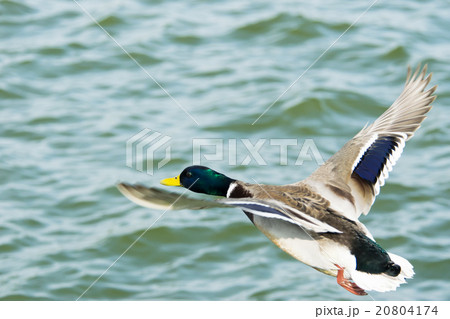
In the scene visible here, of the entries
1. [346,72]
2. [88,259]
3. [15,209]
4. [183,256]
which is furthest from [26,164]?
[346,72]

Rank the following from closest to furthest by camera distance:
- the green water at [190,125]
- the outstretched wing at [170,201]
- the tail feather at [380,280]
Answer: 1. the outstretched wing at [170,201]
2. the tail feather at [380,280]
3. the green water at [190,125]

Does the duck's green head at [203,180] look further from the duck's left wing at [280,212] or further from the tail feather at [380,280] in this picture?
the tail feather at [380,280]

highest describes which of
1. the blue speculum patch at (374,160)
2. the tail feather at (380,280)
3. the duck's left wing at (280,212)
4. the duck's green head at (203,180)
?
the blue speculum patch at (374,160)

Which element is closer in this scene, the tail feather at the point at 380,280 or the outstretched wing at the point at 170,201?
the outstretched wing at the point at 170,201

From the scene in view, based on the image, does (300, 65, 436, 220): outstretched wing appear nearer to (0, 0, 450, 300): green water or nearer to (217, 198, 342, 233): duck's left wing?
(217, 198, 342, 233): duck's left wing

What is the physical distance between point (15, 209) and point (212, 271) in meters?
2.28

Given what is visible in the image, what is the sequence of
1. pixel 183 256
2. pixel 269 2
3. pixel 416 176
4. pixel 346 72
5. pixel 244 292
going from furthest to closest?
pixel 269 2 < pixel 346 72 < pixel 416 176 < pixel 183 256 < pixel 244 292

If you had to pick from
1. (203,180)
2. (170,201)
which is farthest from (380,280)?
(170,201)

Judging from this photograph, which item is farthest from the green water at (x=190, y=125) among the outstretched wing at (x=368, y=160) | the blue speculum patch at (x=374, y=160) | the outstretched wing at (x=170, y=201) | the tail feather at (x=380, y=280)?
the outstretched wing at (x=170, y=201)

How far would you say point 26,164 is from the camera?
9125 mm

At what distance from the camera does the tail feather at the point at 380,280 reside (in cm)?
427

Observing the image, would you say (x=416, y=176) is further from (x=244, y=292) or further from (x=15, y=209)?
(x=15, y=209)

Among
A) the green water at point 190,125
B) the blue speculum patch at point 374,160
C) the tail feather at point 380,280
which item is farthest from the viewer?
the green water at point 190,125

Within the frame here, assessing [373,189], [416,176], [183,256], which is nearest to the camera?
[373,189]
